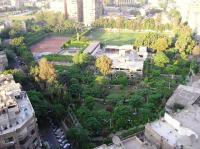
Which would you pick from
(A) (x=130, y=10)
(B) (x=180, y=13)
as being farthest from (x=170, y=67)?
(A) (x=130, y=10)

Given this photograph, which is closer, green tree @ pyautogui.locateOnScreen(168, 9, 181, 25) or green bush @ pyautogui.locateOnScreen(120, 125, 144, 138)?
green bush @ pyautogui.locateOnScreen(120, 125, 144, 138)

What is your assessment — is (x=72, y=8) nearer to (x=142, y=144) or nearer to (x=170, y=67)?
(x=170, y=67)

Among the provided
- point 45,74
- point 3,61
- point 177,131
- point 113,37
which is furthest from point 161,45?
point 177,131

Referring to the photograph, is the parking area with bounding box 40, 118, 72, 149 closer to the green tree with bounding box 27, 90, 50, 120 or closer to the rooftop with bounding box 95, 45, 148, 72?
the green tree with bounding box 27, 90, 50, 120

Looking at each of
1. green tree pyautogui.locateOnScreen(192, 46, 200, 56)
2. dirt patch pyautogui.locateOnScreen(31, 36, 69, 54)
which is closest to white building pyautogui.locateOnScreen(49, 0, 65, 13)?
dirt patch pyautogui.locateOnScreen(31, 36, 69, 54)

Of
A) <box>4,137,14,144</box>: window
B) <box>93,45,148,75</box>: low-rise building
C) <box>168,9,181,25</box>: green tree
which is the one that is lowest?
<box>4,137,14,144</box>: window

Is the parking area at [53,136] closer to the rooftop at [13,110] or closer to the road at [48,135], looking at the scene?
the road at [48,135]

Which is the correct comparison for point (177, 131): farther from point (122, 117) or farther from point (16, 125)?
point (16, 125)

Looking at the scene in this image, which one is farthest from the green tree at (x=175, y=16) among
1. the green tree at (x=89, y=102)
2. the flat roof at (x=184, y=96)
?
the green tree at (x=89, y=102)
